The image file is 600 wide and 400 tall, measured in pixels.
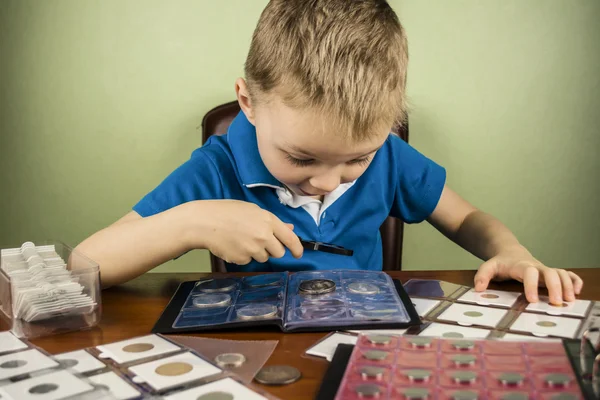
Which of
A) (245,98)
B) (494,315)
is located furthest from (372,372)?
(245,98)

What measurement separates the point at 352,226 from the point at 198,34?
0.69 m

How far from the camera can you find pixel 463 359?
494mm

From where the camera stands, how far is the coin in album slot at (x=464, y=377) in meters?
0.46

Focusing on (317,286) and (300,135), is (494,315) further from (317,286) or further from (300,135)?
(300,135)

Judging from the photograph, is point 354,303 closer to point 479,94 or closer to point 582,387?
point 582,387

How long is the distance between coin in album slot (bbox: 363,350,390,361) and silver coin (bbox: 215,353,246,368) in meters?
0.11

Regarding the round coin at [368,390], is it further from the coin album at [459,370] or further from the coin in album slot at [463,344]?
the coin in album slot at [463,344]

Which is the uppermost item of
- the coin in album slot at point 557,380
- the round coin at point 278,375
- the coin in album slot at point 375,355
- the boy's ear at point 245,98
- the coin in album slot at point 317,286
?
the boy's ear at point 245,98

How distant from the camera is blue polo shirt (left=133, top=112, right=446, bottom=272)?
0.97 metres

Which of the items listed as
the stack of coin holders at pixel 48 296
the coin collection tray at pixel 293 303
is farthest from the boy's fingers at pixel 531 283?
the stack of coin holders at pixel 48 296

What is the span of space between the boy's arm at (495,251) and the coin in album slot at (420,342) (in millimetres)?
255

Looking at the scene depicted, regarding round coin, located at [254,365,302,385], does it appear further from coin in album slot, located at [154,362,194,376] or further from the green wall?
the green wall

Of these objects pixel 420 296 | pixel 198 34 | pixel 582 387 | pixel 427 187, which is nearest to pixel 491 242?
pixel 427 187

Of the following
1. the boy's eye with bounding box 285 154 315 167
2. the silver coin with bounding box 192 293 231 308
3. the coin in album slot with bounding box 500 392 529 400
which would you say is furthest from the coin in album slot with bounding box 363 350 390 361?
the boy's eye with bounding box 285 154 315 167
